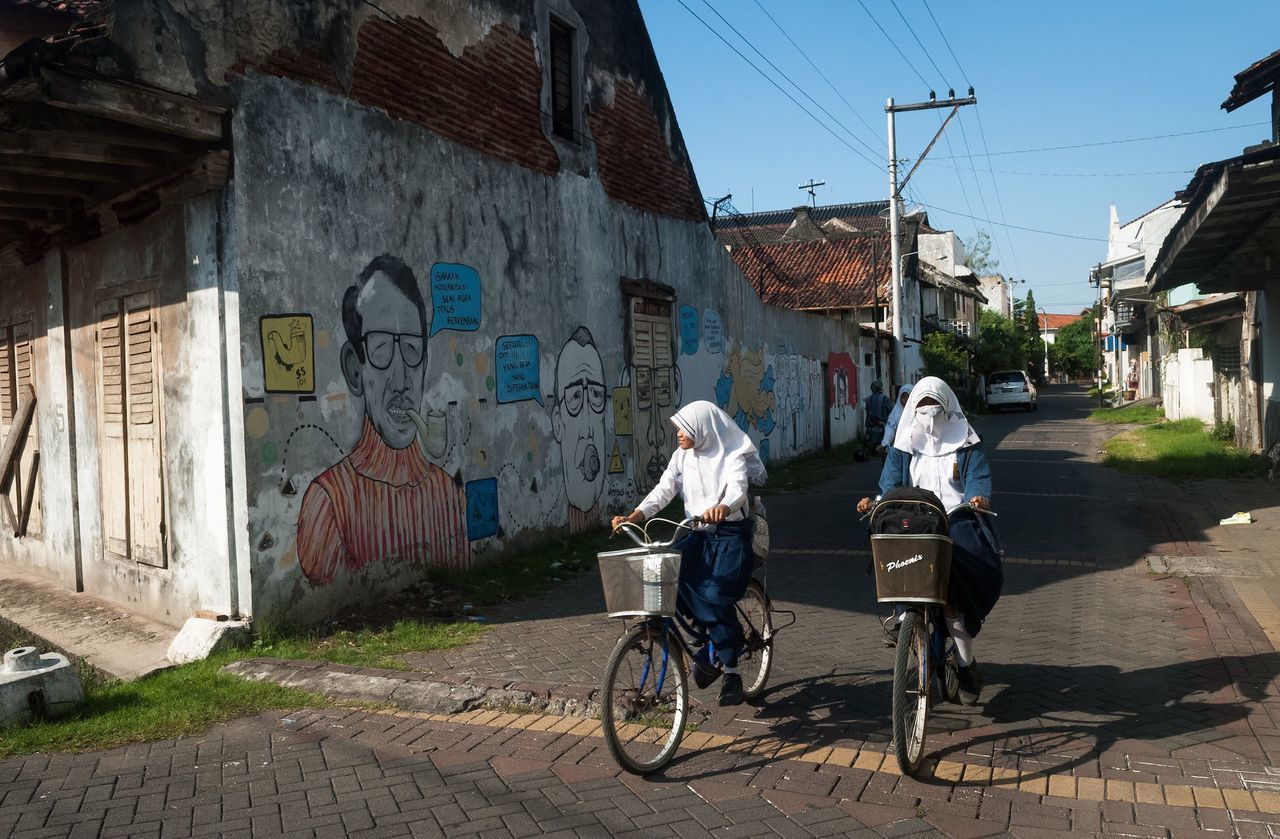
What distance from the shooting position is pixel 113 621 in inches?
307

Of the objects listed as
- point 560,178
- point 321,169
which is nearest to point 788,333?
point 560,178

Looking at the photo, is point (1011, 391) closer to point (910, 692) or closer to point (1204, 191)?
point (1204, 191)

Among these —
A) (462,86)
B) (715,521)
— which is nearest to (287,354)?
(462,86)

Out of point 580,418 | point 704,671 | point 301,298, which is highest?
point 301,298

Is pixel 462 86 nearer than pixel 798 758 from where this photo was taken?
No

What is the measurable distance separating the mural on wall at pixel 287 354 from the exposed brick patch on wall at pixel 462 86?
6.89 ft

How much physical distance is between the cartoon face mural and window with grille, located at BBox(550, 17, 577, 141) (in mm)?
2363

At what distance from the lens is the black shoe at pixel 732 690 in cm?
507

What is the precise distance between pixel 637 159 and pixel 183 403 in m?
7.33

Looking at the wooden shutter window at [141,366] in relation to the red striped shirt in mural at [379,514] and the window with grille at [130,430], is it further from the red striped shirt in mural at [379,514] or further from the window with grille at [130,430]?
the red striped shirt in mural at [379,514]

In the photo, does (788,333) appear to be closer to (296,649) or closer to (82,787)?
(296,649)

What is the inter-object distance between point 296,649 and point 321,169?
3.56 metres

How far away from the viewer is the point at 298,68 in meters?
7.43

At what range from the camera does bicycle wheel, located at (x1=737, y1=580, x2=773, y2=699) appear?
17.4 feet
